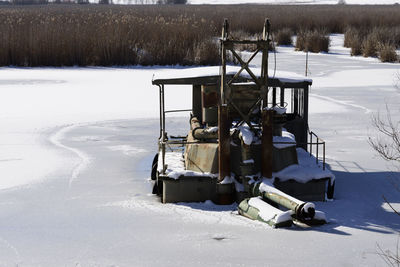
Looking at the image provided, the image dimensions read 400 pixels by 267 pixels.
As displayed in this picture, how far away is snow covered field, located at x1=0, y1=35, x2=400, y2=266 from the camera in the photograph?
8.49 metres

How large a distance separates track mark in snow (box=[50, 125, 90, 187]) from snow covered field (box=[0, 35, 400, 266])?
0.8 inches

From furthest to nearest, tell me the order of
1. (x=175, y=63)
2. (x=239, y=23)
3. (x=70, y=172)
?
(x=239, y=23) → (x=175, y=63) → (x=70, y=172)

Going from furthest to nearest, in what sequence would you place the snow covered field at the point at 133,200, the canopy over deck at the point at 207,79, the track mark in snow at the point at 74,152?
the track mark in snow at the point at 74,152 < the canopy over deck at the point at 207,79 < the snow covered field at the point at 133,200

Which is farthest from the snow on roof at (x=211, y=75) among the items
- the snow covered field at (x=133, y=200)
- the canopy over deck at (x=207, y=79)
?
the snow covered field at (x=133, y=200)

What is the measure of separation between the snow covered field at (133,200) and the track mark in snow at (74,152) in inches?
0.8

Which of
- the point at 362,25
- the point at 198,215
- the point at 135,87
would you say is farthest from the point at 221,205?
the point at 362,25

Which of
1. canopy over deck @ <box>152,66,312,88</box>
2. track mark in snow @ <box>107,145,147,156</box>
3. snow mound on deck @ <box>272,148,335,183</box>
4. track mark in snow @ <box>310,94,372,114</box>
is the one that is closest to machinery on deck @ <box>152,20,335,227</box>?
snow mound on deck @ <box>272,148,335,183</box>

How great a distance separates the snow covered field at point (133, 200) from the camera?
849cm

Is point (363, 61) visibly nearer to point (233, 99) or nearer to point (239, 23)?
point (239, 23)

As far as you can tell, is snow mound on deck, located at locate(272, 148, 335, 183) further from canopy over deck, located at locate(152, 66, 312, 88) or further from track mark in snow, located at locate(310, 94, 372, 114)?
track mark in snow, located at locate(310, 94, 372, 114)

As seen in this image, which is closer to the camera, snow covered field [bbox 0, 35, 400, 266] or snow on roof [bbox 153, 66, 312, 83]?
snow covered field [bbox 0, 35, 400, 266]

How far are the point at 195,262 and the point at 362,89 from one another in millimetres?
16659

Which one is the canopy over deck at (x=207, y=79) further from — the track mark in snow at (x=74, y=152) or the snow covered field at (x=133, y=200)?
the track mark in snow at (x=74, y=152)

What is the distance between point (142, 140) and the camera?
1591 centimetres
